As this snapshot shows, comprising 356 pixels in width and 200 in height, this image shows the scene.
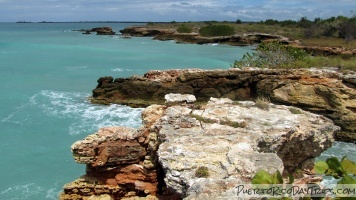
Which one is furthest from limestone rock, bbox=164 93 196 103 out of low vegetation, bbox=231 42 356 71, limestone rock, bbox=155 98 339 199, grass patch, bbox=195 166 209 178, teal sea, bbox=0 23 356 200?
low vegetation, bbox=231 42 356 71

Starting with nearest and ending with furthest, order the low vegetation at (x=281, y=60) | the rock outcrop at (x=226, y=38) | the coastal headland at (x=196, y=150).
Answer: the coastal headland at (x=196, y=150), the low vegetation at (x=281, y=60), the rock outcrop at (x=226, y=38)

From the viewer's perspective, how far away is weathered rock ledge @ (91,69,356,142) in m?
16.9

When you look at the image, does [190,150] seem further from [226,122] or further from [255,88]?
[255,88]

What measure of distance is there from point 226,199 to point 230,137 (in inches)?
99.6

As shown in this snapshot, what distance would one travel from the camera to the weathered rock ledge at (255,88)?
16.9 m

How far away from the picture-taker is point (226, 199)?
514 cm

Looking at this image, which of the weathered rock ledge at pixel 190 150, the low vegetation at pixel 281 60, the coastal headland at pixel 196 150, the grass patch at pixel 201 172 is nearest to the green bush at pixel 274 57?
the low vegetation at pixel 281 60

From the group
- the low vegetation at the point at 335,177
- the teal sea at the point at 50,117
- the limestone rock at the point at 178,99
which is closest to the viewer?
the low vegetation at the point at 335,177

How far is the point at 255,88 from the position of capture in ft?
65.8

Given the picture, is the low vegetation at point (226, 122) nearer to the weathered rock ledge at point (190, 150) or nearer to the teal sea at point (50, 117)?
the weathered rock ledge at point (190, 150)

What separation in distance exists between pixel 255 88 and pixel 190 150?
13.9 metres

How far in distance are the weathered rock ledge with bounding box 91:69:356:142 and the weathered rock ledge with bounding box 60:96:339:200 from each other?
8173mm

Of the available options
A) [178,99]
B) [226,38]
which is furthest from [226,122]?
[226,38]

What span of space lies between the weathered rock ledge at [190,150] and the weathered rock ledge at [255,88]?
26.8 feet
